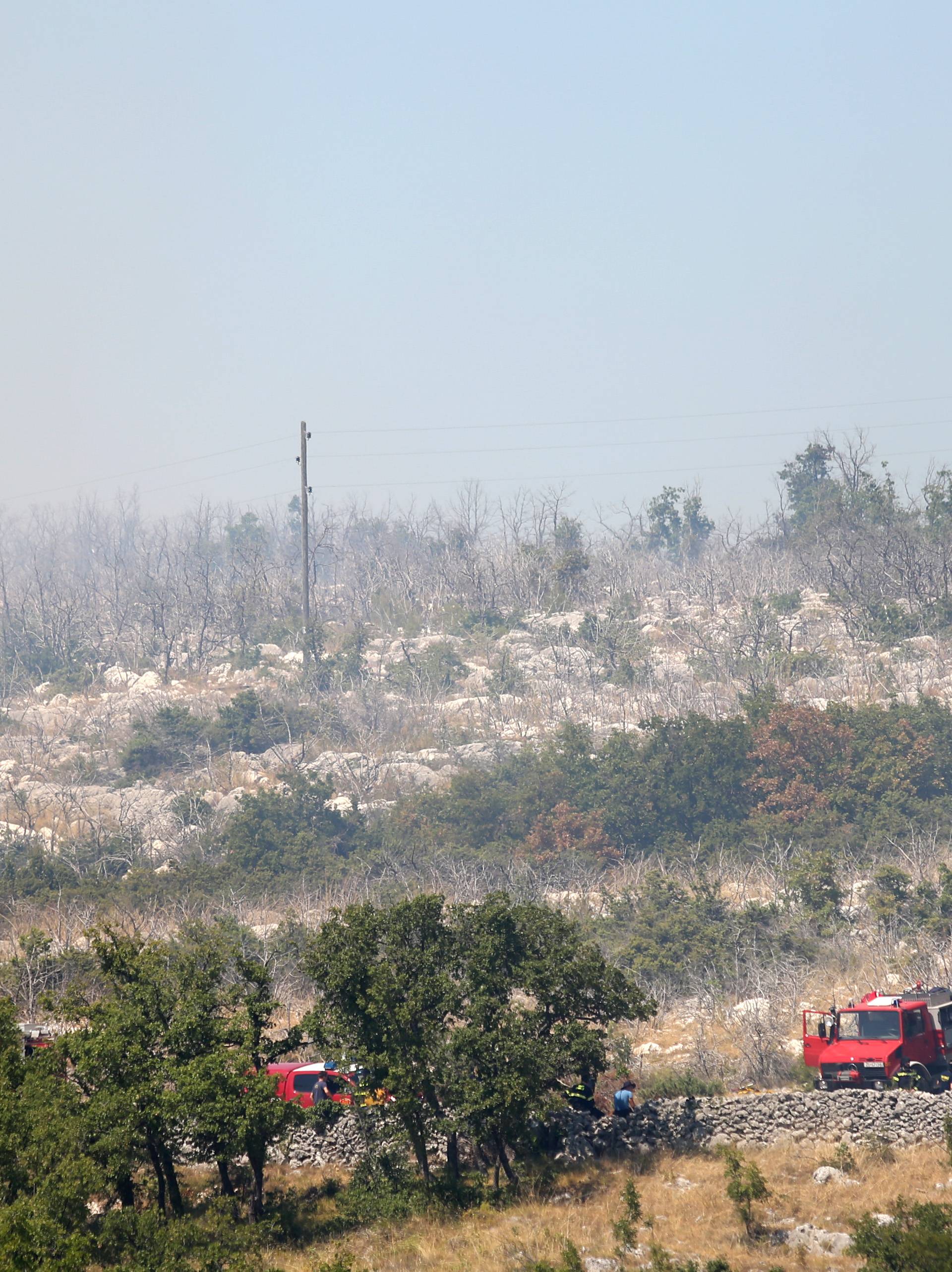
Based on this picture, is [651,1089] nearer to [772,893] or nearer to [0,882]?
[772,893]

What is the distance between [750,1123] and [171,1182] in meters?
7.71

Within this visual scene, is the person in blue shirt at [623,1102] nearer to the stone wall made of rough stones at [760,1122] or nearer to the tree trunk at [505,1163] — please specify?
the stone wall made of rough stones at [760,1122]

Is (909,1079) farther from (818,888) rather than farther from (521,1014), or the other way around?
(818,888)

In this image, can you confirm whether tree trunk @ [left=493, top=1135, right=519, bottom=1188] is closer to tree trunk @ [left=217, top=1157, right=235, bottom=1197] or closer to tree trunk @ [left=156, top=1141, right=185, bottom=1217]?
tree trunk @ [left=217, top=1157, right=235, bottom=1197]

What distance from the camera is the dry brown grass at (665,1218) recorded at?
12758mm

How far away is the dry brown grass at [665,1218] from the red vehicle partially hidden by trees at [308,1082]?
7.75 ft

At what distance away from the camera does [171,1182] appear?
14.2m

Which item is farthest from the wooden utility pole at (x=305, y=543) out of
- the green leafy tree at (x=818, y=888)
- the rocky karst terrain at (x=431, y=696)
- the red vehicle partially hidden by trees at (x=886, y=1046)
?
the red vehicle partially hidden by trees at (x=886, y=1046)

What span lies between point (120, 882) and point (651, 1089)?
1644cm

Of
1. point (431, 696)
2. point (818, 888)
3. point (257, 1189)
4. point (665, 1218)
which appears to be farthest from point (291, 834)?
point (665, 1218)

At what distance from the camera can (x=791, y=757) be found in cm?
3497

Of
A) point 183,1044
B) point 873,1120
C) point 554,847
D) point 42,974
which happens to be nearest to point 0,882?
point 42,974

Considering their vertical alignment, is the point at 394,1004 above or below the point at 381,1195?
above

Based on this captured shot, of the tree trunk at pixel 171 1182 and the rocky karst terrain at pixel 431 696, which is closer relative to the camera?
the tree trunk at pixel 171 1182
